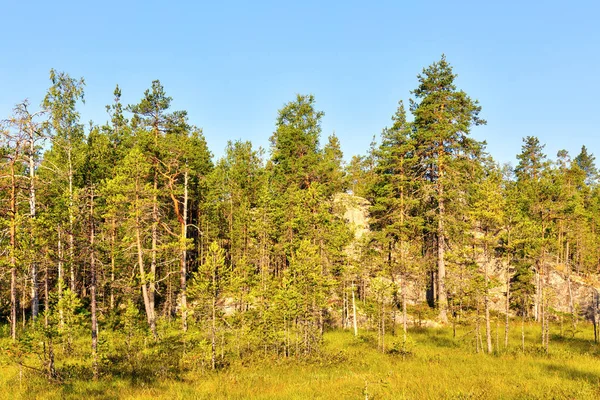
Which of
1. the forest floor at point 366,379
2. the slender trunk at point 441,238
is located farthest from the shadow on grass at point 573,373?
the slender trunk at point 441,238

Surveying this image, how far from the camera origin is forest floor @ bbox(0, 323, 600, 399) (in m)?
12.4

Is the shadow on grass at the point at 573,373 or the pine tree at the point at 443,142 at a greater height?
the pine tree at the point at 443,142

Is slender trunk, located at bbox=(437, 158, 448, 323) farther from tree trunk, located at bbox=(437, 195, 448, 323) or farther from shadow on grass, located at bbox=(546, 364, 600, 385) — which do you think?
shadow on grass, located at bbox=(546, 364, 600, 385)

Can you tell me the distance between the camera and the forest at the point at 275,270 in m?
14.0

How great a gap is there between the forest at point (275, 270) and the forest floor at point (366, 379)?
14cm

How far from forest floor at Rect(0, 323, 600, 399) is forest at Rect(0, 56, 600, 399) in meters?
0.14

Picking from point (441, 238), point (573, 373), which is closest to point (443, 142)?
point (441, 238)

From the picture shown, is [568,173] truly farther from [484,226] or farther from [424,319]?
[484,226]

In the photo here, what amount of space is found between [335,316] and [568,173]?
145 ft

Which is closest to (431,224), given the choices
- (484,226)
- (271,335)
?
(484,226)

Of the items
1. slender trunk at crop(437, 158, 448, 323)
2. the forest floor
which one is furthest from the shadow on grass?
slender trunk at crop(437, 158, 448, 323)

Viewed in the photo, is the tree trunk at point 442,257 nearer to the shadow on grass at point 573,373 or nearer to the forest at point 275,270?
the forest at point 275,270

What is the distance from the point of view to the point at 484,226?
20109mm

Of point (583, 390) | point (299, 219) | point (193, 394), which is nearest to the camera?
point (583, 390)
